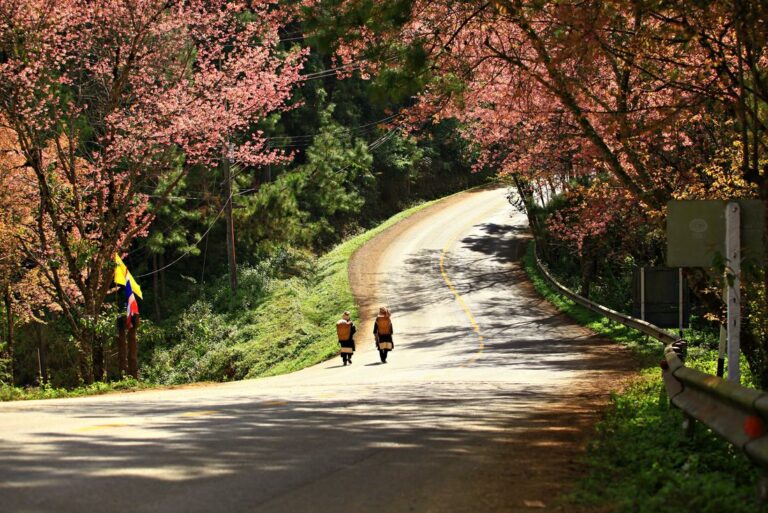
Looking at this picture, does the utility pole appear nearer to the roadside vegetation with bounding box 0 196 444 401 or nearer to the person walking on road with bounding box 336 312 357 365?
the roadside vegetation with bounding box 0 196 444 401

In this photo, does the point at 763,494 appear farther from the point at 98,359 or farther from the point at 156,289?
the point at 156,289

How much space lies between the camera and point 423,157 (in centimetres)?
6769

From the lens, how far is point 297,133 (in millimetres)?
55406

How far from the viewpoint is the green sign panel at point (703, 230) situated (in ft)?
31.4

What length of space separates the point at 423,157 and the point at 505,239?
13.9m

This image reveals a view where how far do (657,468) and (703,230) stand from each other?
10.0ft

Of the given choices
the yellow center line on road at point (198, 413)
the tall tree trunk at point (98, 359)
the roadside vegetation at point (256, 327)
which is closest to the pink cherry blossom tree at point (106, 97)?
the tall tree trunk at point (98, 359)

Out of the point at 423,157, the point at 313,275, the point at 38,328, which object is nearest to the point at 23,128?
the point at 38,328

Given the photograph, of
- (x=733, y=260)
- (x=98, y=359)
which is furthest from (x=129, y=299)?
(x=733, y=260)

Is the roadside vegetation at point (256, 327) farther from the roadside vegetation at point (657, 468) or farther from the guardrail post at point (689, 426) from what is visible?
the guardrail post at point (689, 426)

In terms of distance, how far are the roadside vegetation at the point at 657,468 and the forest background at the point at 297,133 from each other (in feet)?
7.45

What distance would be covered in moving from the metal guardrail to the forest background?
279 centimetres

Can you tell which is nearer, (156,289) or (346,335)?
(346,335)

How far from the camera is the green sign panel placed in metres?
9.59
